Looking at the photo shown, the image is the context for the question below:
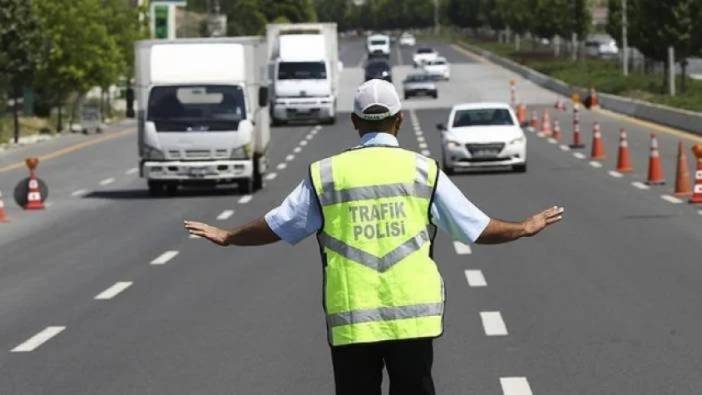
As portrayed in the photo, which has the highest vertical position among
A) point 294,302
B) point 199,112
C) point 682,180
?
point 199,112

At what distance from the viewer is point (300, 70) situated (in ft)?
195

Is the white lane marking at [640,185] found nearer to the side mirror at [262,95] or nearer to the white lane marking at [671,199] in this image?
the white lane marking at [671,199]

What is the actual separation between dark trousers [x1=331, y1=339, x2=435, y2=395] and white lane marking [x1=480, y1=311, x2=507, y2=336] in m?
6.71

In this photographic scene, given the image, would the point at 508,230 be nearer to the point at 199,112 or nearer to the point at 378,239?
the point at 378,239

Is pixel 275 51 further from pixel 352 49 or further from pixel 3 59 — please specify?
pixel 352 49

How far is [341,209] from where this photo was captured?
6.13 m

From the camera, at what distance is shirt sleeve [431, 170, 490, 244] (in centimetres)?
617

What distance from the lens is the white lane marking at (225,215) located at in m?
25.4

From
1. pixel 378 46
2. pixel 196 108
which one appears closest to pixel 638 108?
pixel 196 108

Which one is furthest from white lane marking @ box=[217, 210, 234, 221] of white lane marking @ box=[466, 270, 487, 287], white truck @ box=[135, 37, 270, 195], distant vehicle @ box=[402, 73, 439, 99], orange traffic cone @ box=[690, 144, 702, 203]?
distant vehicle @ box=[402, 73, 439, 99]

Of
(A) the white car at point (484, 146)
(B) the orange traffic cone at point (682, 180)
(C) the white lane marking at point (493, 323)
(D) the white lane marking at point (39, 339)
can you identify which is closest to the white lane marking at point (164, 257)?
(D) the white lane marking at point (39, 339)

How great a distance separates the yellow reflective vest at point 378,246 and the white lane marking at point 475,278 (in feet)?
33.0

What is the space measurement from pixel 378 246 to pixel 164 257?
13929mm

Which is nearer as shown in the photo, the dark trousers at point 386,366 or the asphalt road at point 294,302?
the dark trousers at point 386,366
